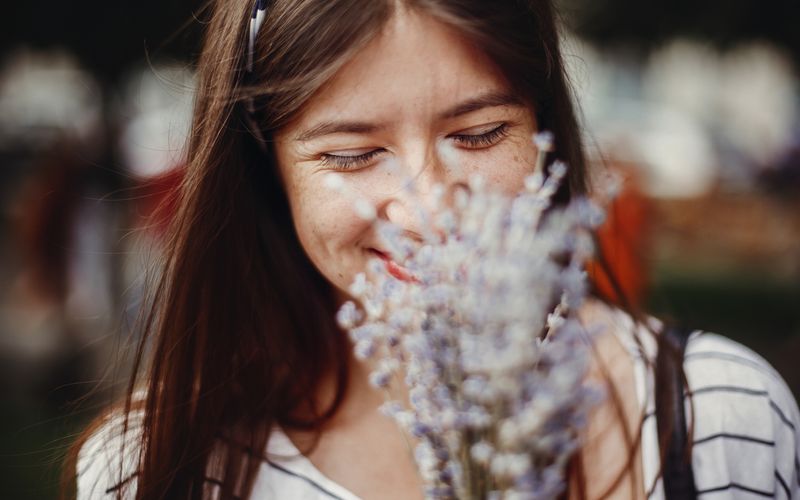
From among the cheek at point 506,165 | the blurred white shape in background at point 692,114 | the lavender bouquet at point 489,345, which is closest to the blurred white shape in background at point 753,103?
the blurred white shape in background at point 692,114

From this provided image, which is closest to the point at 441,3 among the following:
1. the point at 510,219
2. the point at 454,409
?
the point at 510,219

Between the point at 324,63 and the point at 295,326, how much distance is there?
646 millimetres

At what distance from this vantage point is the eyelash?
143 cm

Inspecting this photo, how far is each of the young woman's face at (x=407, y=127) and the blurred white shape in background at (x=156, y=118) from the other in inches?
18.6

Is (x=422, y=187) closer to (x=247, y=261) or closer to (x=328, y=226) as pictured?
(x=328, y=226)

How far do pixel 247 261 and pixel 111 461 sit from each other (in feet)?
1.56

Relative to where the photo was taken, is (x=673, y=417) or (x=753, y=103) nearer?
(x=673, y=417)

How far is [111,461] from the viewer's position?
5.54ft

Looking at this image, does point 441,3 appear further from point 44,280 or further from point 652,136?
point 652,136

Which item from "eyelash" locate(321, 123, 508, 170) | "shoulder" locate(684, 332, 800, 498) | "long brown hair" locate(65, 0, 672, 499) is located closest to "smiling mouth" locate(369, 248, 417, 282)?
"eyelash" locate(321, 123, 508, 170)

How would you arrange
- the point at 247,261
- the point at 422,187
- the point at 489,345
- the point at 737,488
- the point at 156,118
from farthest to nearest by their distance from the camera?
the point at 156,118 → the point at 247,261 → the point at 737,488 → the point at 422,187 → the point at 489,345

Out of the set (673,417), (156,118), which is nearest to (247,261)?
(673,417)

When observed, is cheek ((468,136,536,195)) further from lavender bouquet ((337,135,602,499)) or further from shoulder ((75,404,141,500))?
shoulder ((75,404,141,500))

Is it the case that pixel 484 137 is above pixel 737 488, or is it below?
above
